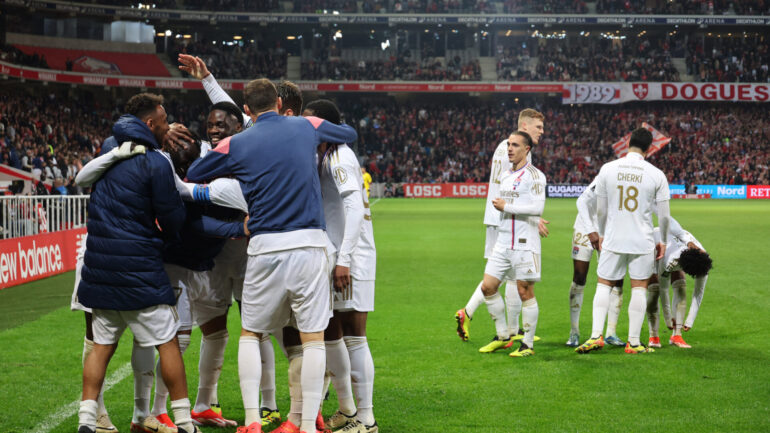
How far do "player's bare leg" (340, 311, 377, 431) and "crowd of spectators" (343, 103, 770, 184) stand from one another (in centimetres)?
4290

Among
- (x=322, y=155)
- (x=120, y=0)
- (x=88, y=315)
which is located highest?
(x=120, y=0)

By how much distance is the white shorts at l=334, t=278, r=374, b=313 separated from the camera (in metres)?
5.19

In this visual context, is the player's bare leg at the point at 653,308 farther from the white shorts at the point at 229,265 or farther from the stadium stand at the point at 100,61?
the stadium stand at the point at 100,61

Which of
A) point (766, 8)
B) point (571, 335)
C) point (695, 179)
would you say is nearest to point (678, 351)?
point (571, 335)

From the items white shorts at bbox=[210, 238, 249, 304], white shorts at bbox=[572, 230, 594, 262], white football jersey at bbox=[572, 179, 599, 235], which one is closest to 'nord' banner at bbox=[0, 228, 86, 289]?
Result: white shorts at bbox=[210, 238, 249, 304]

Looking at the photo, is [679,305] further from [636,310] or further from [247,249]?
[247,249]

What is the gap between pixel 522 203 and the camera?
25.3ft

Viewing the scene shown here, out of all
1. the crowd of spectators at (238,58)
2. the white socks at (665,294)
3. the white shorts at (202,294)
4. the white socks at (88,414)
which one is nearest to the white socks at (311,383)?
the white shorts at (202,294)

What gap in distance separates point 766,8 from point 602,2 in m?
11.4

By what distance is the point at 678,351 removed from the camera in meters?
7.96

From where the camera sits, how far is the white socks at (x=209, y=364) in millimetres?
5410

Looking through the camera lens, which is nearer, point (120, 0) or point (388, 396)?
point (388, 396)

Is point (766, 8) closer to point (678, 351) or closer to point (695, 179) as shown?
point (695, 179)

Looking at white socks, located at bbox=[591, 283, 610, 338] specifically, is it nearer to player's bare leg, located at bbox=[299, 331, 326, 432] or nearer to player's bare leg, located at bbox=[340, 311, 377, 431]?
player's bare leg, located at bbox=[340, 311, 377, 431]
